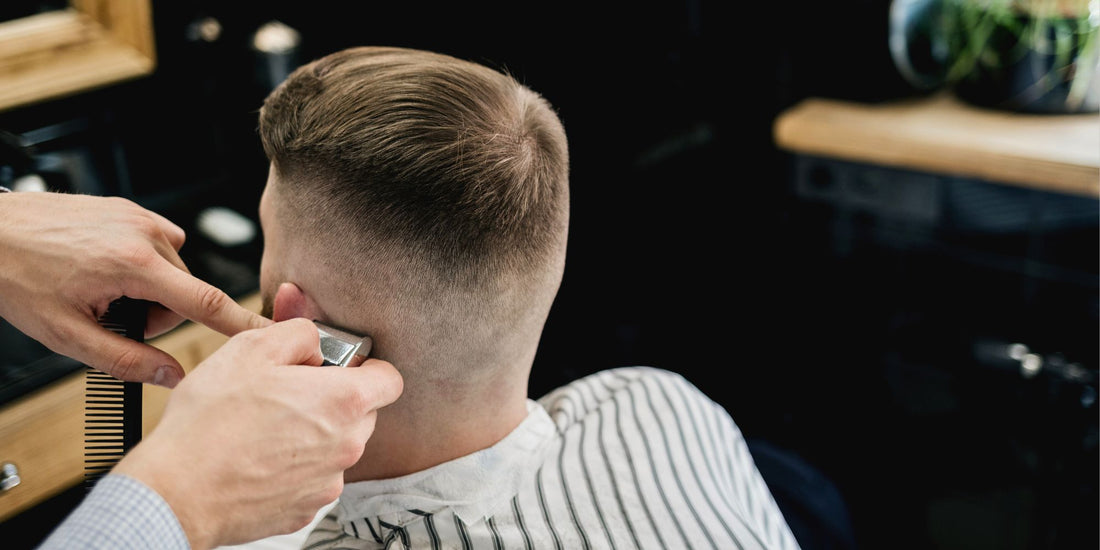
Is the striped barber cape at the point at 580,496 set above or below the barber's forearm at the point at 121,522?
below

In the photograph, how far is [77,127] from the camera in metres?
1.87

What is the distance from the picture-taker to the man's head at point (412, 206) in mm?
1033

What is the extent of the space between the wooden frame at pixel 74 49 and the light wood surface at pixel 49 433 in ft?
2.01

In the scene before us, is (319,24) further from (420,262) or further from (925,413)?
(925,413)

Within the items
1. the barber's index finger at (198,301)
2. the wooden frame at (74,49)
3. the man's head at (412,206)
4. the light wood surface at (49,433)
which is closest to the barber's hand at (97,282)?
the barber's index finger at (198,301)

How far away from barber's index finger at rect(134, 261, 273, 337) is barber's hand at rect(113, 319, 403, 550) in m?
0.10

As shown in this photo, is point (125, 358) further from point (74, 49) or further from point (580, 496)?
point (74, 49)

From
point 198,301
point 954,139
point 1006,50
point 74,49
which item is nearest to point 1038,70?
point 1006,50

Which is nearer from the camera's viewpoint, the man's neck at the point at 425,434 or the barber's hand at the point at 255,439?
the barber's hand at the point at 255,439

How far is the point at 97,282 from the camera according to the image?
1.03 metres

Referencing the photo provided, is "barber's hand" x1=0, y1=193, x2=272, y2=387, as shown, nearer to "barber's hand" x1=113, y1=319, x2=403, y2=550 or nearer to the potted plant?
"barber's hand" x1=113, y1=319, x2=403, y2=550

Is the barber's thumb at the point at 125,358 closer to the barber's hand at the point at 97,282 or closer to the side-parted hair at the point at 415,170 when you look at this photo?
the barber's hand at the point at 97,282

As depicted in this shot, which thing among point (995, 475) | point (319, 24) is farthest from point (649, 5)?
point (995, 475)

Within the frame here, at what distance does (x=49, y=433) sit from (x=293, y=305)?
722mm
